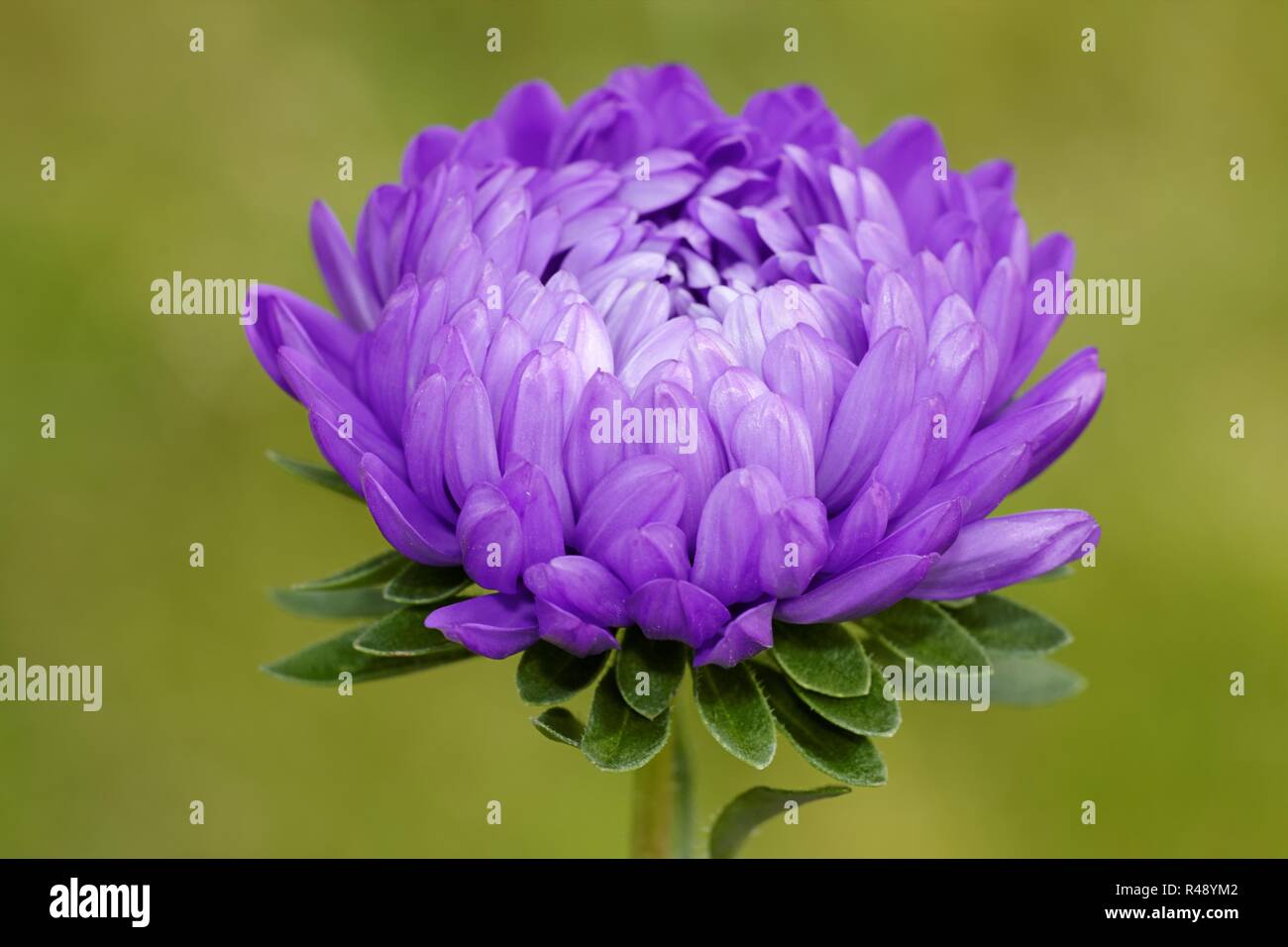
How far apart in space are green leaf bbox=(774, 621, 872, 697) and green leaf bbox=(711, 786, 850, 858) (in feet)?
0.55

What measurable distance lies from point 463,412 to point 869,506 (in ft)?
1.60

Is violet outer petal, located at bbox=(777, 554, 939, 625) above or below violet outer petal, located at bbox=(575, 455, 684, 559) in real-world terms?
below

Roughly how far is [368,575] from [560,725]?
37 cm

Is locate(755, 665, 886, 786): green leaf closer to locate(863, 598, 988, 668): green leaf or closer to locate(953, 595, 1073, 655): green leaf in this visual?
locate(863, 598, 988, 668): green leaf

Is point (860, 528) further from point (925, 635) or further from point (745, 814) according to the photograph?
point (745, 814)

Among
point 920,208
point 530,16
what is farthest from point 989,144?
point 920,208

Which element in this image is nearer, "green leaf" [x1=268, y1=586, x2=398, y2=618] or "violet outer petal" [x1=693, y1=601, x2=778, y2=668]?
"violet outer petal" [x1=693, y1=601, x2=778, y2=668]

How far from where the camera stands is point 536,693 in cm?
190

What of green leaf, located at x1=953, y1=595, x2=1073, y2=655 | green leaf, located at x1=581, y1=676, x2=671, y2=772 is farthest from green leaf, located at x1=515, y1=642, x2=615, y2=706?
green leaf, located at x1=953, y1=595, x2=1073, y2=655

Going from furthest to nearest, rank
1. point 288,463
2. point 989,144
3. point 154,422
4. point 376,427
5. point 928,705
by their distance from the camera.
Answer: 1. point 989,144
2. point 154,422
3. point 928,705
4. point 288,463
5. point 376,427

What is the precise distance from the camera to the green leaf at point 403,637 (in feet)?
6.57

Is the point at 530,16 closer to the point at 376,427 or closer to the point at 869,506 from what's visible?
the point at 376,427

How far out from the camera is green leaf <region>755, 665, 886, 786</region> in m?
1.93

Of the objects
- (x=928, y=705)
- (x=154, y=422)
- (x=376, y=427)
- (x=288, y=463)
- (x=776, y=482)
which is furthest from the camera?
(x=154, y=422)
